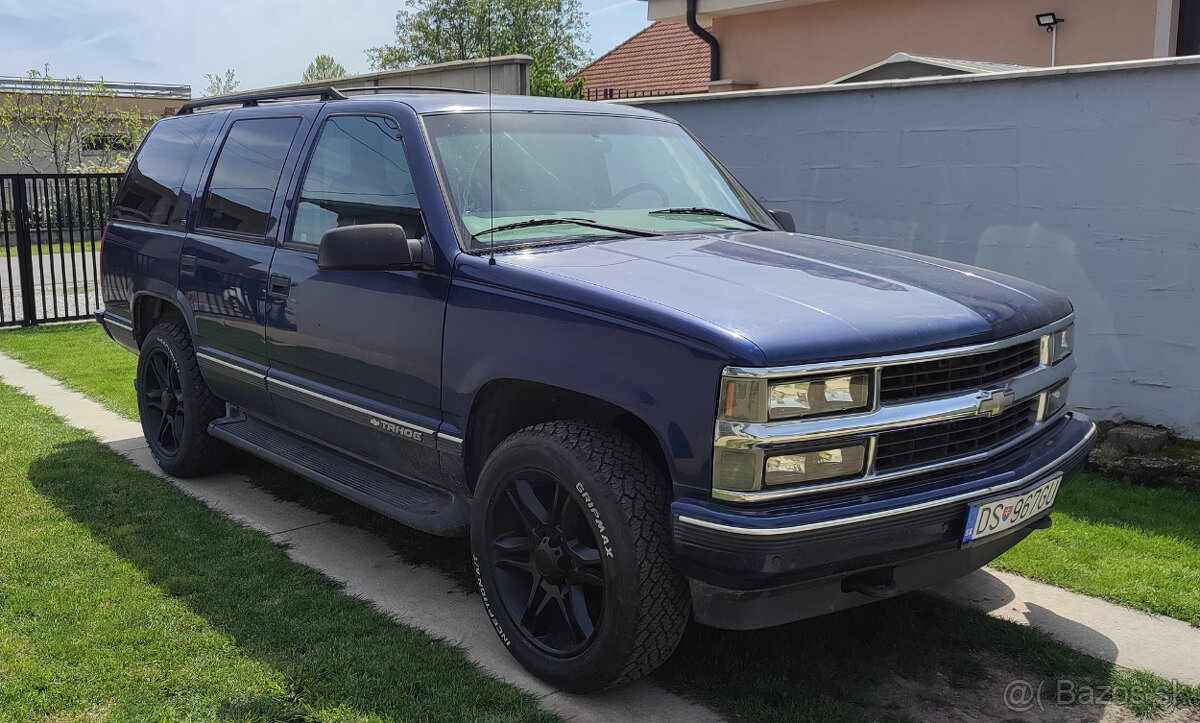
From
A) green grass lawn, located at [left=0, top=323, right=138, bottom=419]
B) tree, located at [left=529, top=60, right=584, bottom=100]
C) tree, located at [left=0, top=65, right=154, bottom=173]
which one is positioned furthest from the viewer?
tree, located at [left=0, top=65, right=154, bottom=173]

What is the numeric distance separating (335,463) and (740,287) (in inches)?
86.4

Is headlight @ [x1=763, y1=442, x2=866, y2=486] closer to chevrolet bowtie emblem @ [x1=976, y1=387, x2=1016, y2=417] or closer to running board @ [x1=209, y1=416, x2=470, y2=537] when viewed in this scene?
chevrolet bowtie emblem @ [x1=976, y1=387, x2=1016, y2=417]

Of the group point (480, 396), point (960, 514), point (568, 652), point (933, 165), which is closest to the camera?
point (960, 514)

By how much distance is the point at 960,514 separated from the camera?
10.5ft

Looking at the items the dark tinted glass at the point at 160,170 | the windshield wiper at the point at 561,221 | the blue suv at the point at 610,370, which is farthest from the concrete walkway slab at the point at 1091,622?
the dark tinted glass at the point at 160,170

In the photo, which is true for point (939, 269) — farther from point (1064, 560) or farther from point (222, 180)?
point (222, 180)

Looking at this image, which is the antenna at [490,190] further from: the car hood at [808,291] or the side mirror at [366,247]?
the side mirror at [366,247]

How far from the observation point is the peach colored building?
11.0 meters

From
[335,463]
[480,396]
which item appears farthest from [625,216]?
[335,463]


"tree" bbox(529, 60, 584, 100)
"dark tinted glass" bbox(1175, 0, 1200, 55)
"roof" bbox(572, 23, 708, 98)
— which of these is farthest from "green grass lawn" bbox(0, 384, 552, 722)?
"roof" bbox(572, 23, 708, 98)

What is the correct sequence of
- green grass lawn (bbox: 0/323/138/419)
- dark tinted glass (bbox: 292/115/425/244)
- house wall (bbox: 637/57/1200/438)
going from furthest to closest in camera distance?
1. green grass lawn (bbox: 0/323/138/419)
2. house wall (bbox: 637/57/1200/438)
3. dark tinted glass (bbox: 292/115/425/244)

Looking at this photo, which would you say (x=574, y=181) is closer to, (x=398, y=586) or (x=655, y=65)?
(x=398, y=586)

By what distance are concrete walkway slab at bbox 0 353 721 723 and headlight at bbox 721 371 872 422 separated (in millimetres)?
1112

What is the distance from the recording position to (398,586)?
4453mm
